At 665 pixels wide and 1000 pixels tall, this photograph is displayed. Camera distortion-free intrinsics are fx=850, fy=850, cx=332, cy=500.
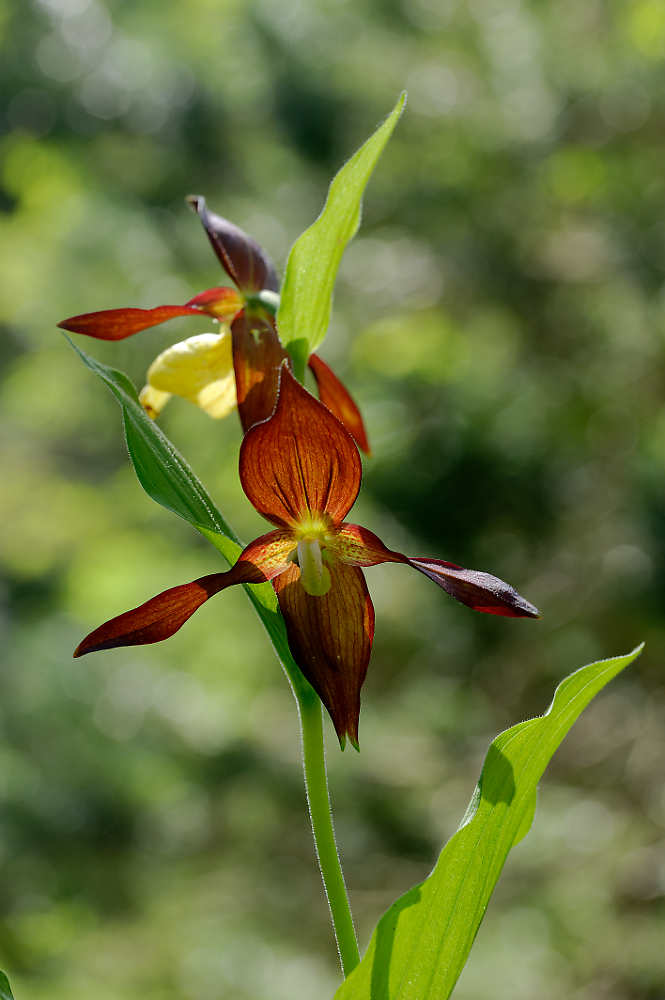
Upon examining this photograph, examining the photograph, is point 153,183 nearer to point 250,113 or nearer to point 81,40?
point 250,113

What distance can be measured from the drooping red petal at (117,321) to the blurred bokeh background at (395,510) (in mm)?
1489

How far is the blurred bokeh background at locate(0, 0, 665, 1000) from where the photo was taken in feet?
6.15

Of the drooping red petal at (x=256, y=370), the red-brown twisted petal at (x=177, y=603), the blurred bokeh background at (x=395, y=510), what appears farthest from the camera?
the blurred bokeh background at (x=395, y=510)

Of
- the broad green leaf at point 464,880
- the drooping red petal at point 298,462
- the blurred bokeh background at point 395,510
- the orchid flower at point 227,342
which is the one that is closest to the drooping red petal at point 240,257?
the orchid flower at point 227,342

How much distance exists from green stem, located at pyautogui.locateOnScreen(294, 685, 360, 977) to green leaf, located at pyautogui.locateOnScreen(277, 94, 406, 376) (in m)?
0.16

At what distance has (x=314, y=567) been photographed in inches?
12.8

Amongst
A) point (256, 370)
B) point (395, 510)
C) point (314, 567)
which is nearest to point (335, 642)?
point (314, 567)

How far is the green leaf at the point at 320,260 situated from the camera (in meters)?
0.36

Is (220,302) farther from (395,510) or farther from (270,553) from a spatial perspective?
(395,510)

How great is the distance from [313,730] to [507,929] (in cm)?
177

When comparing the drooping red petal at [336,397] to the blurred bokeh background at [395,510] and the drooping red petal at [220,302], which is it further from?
the blurred bokeh background at [395,510]

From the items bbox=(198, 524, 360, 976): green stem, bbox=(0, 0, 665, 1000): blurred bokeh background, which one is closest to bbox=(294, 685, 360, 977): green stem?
bbox=(198, 524, 360, 976): green stem

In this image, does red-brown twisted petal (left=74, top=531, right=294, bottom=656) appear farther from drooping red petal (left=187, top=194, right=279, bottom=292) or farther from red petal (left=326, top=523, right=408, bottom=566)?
drooping red petal (left=187, top=194, right=279, bottom=292)

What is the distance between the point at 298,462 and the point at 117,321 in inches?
5.4
